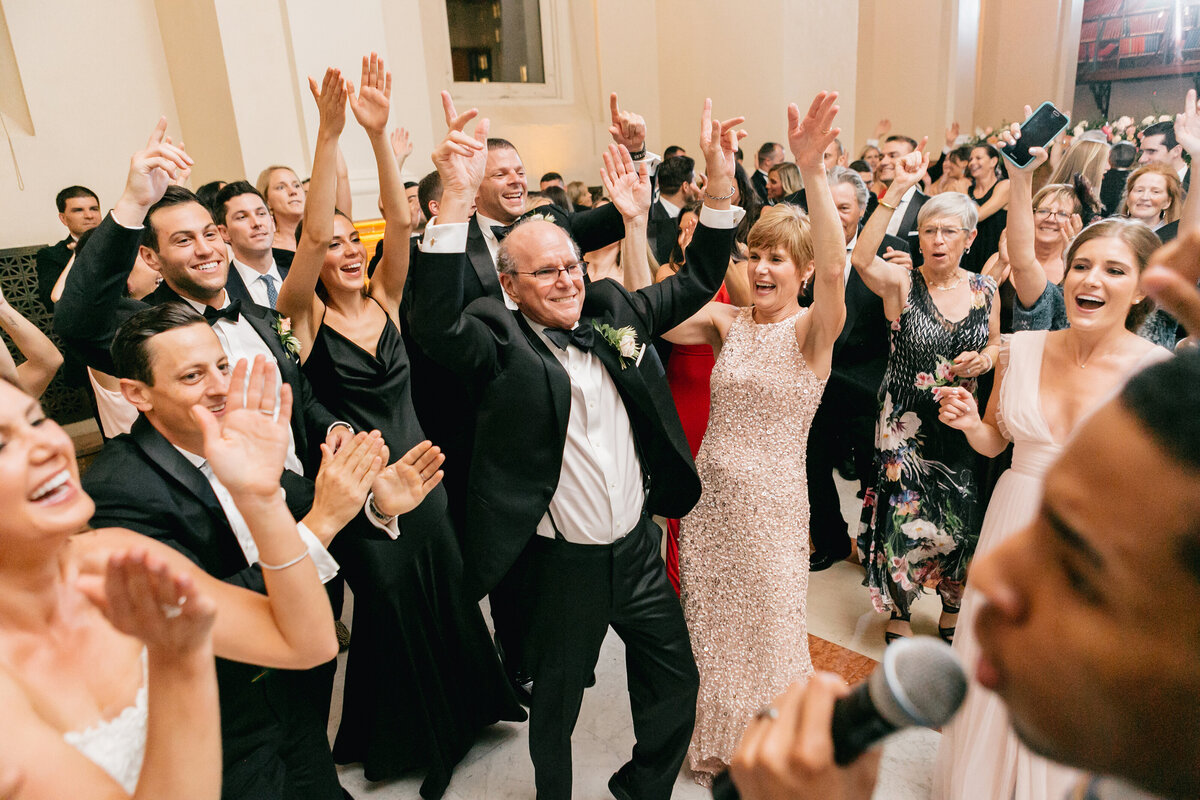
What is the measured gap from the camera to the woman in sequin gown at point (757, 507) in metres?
2.41

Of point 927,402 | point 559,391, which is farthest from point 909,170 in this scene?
point 559,391

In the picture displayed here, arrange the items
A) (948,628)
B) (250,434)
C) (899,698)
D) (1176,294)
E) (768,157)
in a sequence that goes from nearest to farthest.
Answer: (899,698) < (1176,294) < (250,434) < (948,628) < (768,157)

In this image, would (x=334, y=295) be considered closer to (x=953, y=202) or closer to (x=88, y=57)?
(x=953, y=202)

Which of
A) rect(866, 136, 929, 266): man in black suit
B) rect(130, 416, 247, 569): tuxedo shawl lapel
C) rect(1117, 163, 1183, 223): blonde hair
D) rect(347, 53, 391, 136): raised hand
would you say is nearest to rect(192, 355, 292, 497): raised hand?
rect(130, 416, 247, 569): tuxedo shawl lapel

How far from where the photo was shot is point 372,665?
2.53 metres

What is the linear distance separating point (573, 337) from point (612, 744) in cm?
154

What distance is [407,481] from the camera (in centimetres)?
181

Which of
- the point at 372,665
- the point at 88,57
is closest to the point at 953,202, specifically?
the point at 372,665

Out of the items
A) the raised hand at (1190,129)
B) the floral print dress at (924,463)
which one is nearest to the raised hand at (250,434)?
the floral print dress at (924,463)

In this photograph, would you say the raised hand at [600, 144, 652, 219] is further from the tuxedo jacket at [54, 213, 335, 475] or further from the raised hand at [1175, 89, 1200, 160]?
the raised hand at [1175, 89, 1200, 160]

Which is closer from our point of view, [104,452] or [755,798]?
[755,798]

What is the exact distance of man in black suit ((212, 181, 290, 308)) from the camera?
124 inches

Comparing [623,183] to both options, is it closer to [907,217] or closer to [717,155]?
[717,155]

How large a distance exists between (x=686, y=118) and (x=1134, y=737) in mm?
9928
